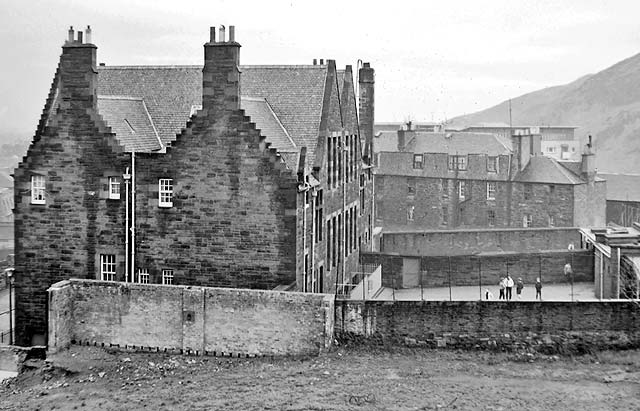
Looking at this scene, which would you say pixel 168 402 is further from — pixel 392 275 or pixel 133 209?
pixel 392 275

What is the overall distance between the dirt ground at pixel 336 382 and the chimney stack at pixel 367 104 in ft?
77.7

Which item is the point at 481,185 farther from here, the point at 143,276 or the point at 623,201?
the point at 143,276

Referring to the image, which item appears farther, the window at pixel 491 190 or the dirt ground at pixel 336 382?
the window at pixel 491 190

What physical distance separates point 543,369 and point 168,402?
12.1 metres

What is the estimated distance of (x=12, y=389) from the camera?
95.9 feet

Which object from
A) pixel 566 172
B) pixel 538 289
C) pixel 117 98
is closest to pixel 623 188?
pixel 566 172

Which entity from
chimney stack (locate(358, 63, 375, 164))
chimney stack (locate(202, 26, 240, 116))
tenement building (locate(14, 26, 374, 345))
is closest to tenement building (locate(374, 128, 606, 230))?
chimney stack (locate(358, 63, 375, 164))

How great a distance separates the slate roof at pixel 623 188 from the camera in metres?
76.2

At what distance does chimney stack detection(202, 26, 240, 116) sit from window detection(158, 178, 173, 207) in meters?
3.26

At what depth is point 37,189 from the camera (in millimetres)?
34969

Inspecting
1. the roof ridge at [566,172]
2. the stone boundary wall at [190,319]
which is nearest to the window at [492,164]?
the roof ridge at [566,172]

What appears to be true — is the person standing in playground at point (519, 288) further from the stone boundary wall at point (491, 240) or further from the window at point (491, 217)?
Answer: the window at point (491, 217)

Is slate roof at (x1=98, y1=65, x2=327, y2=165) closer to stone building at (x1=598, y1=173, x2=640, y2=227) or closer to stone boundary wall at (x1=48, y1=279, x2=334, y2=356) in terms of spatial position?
stone boundary wall at (x1=48, y1=279, x2=334, y2=356)

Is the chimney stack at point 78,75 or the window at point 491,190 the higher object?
the chimney stack at point 78,75
